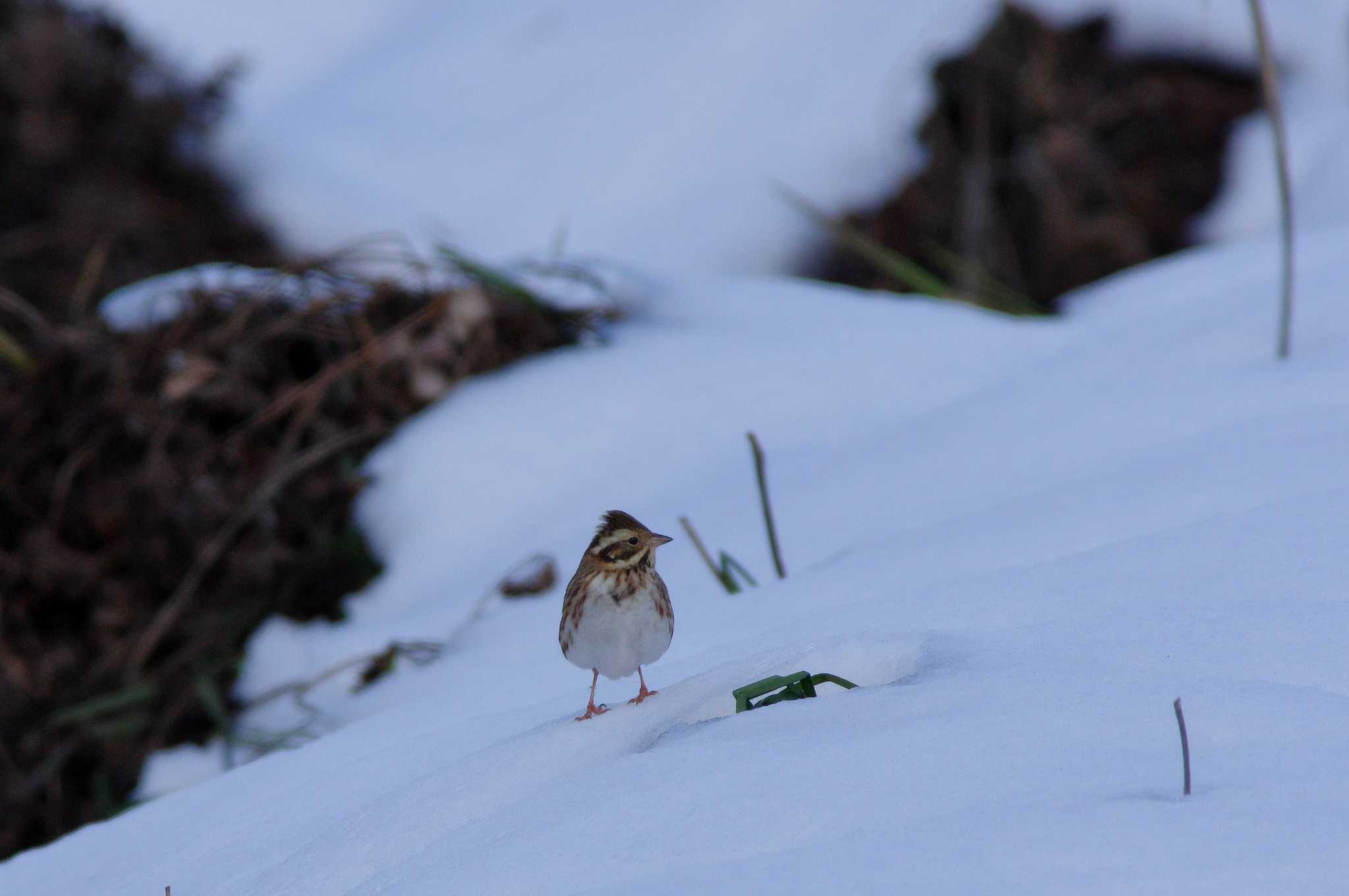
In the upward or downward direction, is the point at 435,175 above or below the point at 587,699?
above

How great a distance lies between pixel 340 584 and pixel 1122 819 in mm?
2667

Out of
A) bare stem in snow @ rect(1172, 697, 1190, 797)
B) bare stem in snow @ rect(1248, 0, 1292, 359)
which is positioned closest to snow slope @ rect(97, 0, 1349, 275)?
bare stem in snow @ rect(1248, 0, 1292, 359)

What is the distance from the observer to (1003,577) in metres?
1.94

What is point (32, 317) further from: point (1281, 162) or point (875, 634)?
point (1281, 162)

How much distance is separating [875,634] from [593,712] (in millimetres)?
415

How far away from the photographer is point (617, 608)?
1843 millimetres

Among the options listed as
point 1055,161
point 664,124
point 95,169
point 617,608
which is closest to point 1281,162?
point 617,608

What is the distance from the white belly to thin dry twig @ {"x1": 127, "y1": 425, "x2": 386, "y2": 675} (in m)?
1.90

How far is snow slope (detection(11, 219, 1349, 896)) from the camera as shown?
1.21 m

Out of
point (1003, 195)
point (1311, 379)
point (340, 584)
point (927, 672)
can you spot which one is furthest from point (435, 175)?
point (927, 672)

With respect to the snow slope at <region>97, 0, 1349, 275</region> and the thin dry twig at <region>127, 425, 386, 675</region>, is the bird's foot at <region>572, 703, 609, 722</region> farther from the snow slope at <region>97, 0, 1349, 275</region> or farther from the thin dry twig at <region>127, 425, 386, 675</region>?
the snow slope at <region>97, 0, 1349, 275</region>

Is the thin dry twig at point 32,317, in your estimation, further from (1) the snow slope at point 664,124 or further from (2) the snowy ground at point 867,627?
(1) the snow slope at point 664,124

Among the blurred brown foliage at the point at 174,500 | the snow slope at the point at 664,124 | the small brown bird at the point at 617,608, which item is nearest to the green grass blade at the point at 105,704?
the blurred brown foliage at the point at 174,500

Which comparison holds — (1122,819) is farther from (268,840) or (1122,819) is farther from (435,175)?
(435,175)
